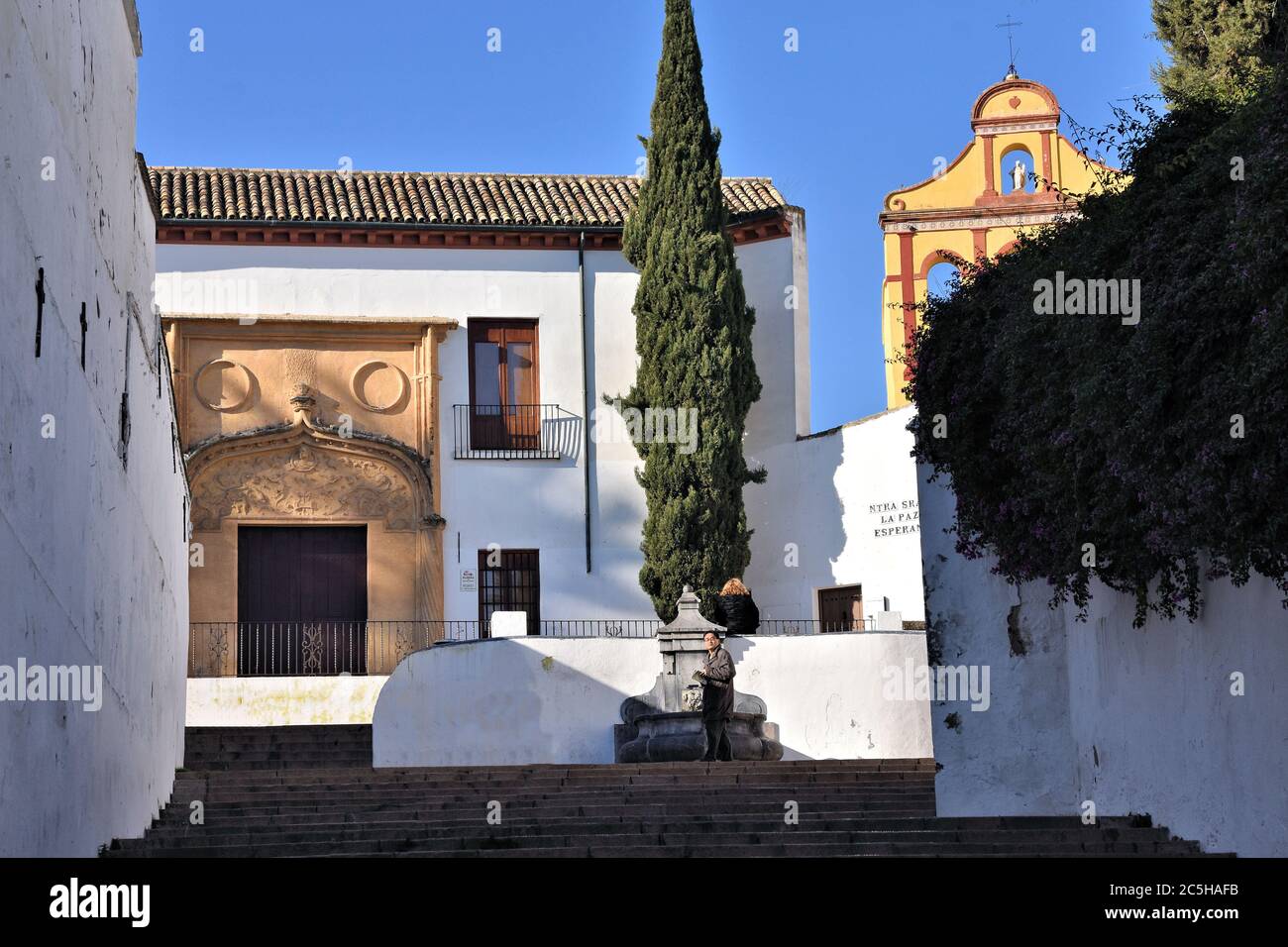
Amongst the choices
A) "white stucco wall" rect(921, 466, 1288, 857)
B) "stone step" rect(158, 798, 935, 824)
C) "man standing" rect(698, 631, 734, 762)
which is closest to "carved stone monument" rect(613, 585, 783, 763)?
"man standing" rect(698, 631, 734, 762)

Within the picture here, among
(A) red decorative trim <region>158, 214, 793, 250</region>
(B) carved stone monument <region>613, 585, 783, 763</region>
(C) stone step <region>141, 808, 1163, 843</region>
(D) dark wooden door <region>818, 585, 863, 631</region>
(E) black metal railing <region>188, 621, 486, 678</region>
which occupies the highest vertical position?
(A) red decorative trim <region>158, 214, 793, 250</region>

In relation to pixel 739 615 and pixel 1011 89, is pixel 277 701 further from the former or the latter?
pixel 1011 89

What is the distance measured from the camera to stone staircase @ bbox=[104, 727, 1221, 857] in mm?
9750

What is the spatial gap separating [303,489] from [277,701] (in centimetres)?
393

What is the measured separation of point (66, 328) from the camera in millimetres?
8297

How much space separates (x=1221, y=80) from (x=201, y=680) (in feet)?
63.7

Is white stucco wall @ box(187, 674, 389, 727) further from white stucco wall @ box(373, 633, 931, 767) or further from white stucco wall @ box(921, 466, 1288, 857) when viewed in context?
white stucco wall @ box(921, 466, 1288, 857)

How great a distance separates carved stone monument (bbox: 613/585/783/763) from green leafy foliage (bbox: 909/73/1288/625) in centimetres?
921

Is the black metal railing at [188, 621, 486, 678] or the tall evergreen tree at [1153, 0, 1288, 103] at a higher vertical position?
the tall evergreen tree at [1153, 0, 1288, 103]

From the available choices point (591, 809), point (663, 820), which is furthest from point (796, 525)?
point (663, 820)

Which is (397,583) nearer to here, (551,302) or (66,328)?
(551,302)

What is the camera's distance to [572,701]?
2089 cm
